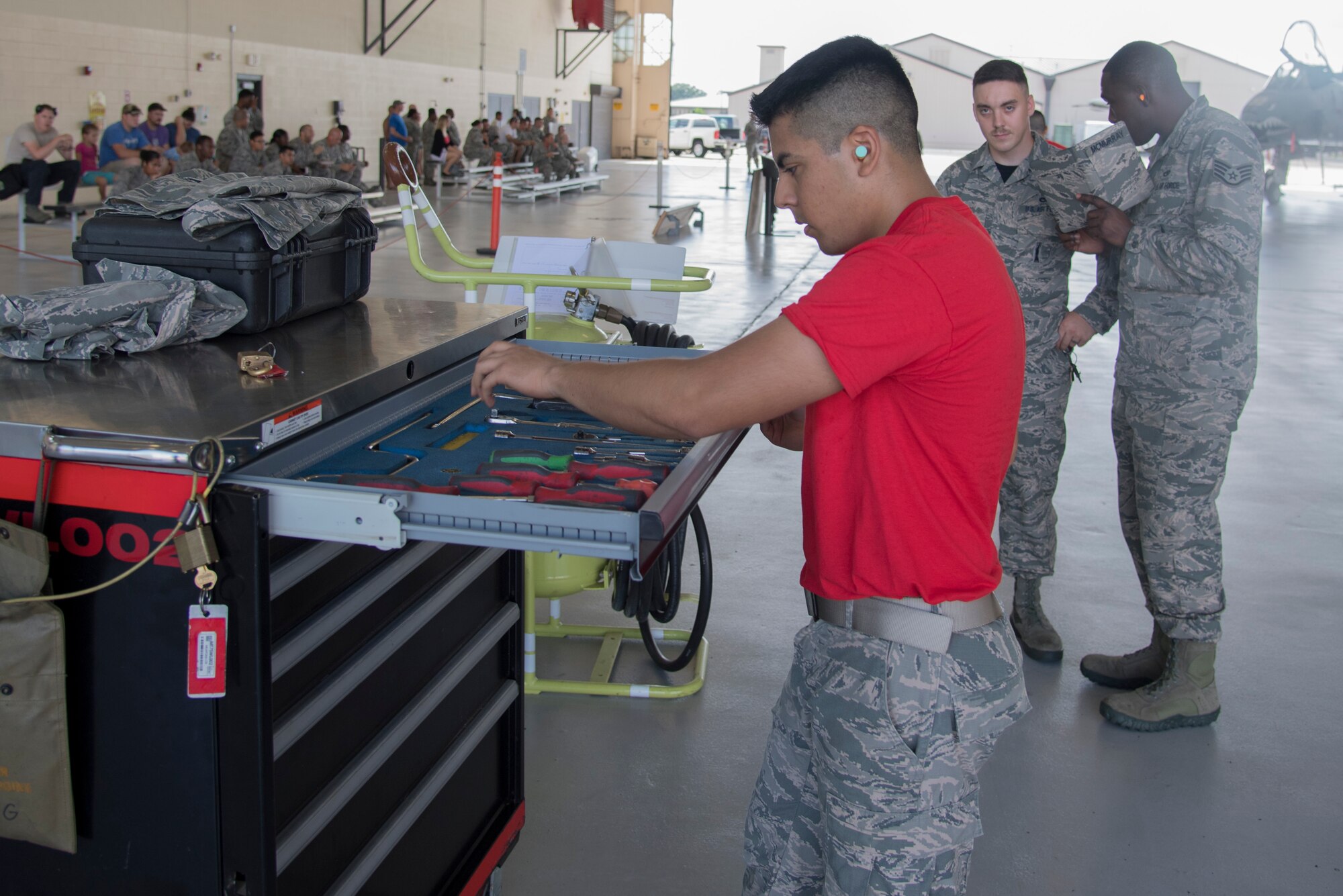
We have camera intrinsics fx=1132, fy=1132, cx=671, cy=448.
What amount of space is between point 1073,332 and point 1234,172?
60cm

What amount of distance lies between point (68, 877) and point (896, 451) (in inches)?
49.7

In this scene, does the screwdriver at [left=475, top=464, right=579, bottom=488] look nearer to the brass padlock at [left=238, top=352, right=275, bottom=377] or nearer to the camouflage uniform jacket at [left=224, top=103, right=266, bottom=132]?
the brass padlock at [left=238, top=352, right=275, bottom=377]

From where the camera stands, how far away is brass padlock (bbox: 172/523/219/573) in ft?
4.33

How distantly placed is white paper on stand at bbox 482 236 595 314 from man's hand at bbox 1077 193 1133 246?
1.45 metres

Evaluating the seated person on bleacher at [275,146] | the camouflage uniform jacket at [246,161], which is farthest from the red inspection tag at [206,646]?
the seated person on bleacher at [275,146]

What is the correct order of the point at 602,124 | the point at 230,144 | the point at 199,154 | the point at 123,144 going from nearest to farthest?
the point at 123,144
the point at 199,154
the point at 230,144
the point at 602,124

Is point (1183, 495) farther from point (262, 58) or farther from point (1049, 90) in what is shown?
point (1049, 90)

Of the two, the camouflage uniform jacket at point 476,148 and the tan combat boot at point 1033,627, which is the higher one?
the camouflage uniform jacket at point 476,148

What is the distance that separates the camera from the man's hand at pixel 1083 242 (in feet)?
10.7

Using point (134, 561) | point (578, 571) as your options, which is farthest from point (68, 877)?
point (578, 571)

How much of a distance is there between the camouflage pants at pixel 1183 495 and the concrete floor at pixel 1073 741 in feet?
1.19

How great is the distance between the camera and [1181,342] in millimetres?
2949

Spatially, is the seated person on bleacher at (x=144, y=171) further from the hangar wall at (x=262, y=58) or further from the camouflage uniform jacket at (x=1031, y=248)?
the camouflage uniform jacket at (x=1031, y=248)

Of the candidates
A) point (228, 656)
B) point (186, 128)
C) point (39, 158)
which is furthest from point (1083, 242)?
point (186, 128)
